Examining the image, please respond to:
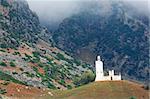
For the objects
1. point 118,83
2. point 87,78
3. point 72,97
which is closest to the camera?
point 72,97

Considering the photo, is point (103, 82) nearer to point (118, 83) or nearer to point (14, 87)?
point (118, 83)

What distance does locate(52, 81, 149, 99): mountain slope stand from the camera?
121500 millimetres

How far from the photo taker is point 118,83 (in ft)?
433

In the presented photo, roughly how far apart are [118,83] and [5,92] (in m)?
37.3

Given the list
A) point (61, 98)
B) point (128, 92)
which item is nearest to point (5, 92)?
point (61, 98)

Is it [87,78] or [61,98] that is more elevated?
[87,78]

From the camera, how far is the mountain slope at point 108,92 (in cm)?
12150

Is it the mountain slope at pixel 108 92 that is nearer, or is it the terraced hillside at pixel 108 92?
the mountain slope at pixel 108 92

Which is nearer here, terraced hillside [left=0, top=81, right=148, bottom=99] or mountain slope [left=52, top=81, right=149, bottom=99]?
mountain slope [left=52, top=81, right=149, bottom=99]

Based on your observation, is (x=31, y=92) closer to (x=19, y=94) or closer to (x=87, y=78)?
(x=19, y=94)

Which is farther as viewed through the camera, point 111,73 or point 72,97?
point 111,73

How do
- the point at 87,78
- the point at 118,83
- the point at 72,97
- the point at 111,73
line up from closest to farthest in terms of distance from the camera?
the point at 72,97, the point at 118,83, the point at 111,73, the point at 87,78

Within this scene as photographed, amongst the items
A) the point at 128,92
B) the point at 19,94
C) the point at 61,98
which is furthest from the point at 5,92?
the point at 128,92

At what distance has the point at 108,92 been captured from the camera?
12456cm
